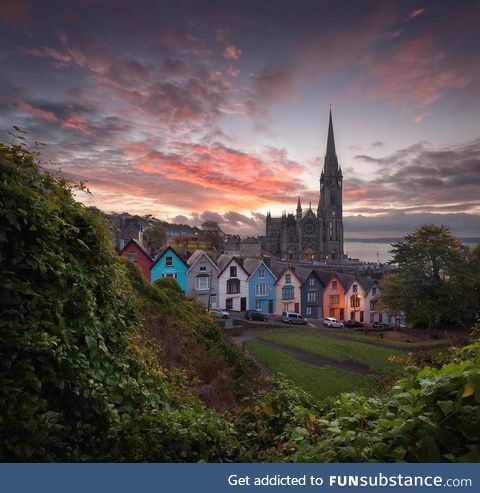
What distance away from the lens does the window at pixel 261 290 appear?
42.8 meters

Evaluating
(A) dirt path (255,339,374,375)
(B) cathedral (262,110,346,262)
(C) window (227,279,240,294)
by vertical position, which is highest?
(B) cathedral (262,110,346,262)

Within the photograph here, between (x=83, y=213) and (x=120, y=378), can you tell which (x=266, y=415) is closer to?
(x=120, y=378)

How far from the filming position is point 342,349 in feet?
78.0

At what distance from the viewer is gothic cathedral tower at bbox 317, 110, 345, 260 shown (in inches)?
4670

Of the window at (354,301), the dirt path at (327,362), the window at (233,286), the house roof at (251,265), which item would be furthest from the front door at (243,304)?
the dirt path at (327,362)

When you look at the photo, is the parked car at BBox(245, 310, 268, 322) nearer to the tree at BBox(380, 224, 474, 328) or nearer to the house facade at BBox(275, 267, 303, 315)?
the house facade at BBox(275, 267, 303, 315)

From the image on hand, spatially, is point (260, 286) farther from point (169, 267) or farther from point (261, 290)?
point (169, 267)

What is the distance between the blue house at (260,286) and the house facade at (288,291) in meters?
0.90

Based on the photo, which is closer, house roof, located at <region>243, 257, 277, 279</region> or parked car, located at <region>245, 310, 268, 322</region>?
parked car, located at <region>245, 310, 268, 322</region>

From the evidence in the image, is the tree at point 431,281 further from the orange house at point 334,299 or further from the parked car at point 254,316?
the orange house at point 334,299

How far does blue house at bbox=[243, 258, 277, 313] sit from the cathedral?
72.4m

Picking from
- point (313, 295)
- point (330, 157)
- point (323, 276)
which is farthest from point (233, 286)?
point (330, 157)

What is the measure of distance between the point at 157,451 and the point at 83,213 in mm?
3349

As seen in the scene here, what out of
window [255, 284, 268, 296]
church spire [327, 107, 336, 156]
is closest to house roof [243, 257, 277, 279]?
window [255, 284, 268, 296]
